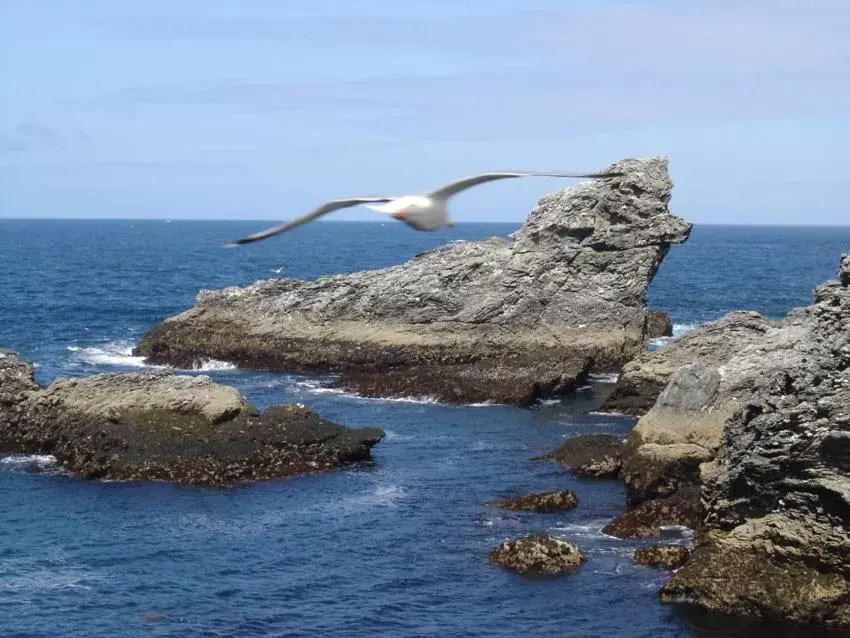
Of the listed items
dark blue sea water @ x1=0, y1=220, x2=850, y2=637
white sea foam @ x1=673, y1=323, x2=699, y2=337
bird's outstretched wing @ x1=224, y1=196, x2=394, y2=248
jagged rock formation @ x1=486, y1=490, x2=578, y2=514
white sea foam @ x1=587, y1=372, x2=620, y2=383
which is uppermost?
bird's outstretched wing @ x1=224, y1=196, x2=394, y2=248

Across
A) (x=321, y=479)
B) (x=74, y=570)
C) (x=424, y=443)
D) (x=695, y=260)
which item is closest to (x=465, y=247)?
(x=424, y=443)

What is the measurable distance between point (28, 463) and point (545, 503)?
16.4 meters

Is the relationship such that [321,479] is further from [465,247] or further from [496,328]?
[465,247]

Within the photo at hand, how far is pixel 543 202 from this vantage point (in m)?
62.2

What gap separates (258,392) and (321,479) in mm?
16285

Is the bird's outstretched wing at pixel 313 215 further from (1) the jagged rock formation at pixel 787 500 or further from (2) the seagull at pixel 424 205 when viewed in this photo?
(1) the jagged rock formation at pixel 787 500

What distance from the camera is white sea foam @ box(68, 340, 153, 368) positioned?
5984 cm

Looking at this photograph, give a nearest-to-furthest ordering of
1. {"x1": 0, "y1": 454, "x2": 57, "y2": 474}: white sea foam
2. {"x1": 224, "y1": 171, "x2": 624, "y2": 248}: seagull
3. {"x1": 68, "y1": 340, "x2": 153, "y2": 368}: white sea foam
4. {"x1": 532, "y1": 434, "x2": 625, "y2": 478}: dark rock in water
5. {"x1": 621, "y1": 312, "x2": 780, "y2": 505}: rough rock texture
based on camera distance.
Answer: {"x1": 224, "y1": 171, "x2": 624, "y2": 248}: seagull, {"x1": 621, "y1": 312, "x2": 780, "y2": 505}: rough rock texture, {"x1": 532, "y1": 434, "x2": 625, "y2": 478}: dark rock in water, {"x1": 0, "y1": 454, "x2": 57, "y2": 474}: white sea foam, {"x1": 68, "y1": 340, "x2": 153, "y2": 368}: white sea foam

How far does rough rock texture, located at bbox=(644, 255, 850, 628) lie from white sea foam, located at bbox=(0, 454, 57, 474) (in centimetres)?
2048

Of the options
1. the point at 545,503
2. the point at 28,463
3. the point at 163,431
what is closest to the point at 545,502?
the point at 545,503

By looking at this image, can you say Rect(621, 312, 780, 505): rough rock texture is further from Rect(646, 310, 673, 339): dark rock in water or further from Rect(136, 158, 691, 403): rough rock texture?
Rect(646, 310, 673, 339): dark rock in water

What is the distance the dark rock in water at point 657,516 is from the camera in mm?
30328

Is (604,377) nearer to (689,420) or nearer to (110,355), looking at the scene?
(689,420)

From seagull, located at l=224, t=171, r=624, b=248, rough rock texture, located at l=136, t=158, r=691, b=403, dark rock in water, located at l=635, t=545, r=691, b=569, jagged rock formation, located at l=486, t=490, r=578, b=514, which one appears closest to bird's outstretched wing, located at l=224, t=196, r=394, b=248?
seagull, located at l=224, t=171, r=624, b=248
